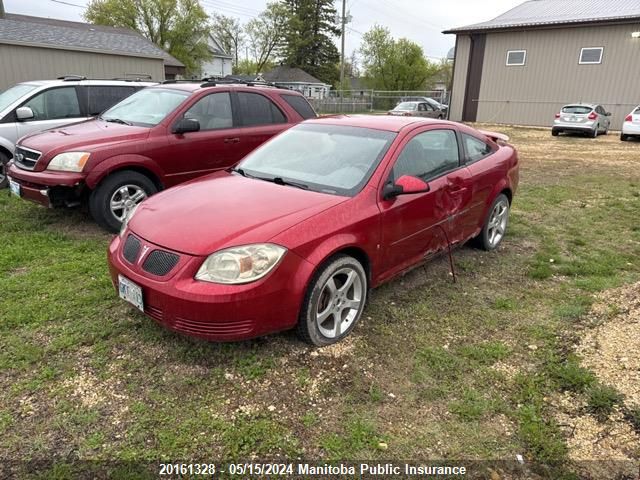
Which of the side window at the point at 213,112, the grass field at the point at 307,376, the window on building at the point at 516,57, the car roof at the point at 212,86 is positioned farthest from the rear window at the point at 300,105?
the window on building at the point at 516,57

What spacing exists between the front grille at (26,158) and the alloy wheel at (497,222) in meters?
5.06

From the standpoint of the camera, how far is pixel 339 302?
10.8ft

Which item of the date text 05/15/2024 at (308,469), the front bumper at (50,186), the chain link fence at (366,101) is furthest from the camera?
the chain link fence at (366,101)

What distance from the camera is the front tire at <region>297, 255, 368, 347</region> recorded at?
3049 mm

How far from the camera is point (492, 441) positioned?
2496mm

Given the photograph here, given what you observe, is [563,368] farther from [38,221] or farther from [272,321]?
[38,221]

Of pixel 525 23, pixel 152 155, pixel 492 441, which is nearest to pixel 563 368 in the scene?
pixel 492 441

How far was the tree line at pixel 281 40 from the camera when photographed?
4516 centimetres

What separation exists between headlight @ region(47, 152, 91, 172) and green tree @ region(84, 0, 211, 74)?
44.4 m

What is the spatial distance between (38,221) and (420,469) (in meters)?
5.49

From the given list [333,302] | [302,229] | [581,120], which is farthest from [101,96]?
[581,120]

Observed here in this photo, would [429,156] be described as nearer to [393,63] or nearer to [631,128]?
[631,128]

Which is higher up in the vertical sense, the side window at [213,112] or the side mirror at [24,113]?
the side window at [213,112]

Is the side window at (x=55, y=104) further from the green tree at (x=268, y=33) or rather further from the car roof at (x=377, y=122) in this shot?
the green tree at (x=268, y=33)
